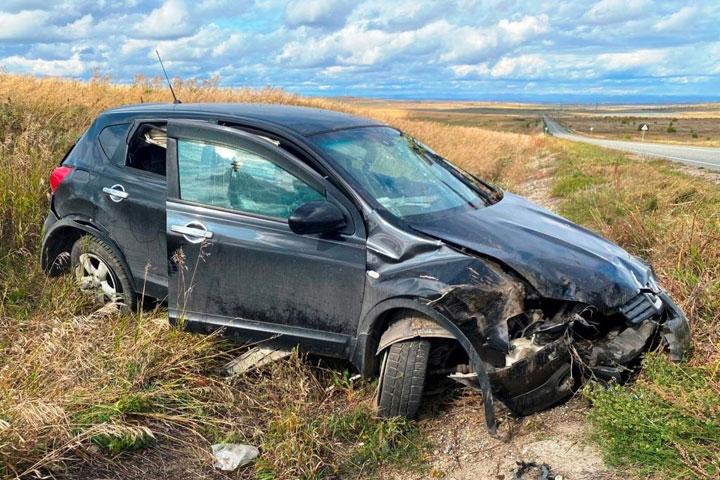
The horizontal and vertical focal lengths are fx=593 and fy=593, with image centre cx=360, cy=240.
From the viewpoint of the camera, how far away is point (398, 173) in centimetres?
400

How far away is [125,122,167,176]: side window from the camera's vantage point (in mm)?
4246

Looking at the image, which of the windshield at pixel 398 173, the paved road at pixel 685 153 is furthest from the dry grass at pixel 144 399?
the paved road at pixel 685 153

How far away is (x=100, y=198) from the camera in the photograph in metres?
4.33

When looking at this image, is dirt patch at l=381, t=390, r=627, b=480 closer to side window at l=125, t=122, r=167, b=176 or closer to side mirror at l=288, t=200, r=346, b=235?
side mirror at l=288, t=200, r=346, b=235

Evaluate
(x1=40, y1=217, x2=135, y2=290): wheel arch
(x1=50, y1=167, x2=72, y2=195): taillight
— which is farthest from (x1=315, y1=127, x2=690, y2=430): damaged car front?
(x1=50, y1=167, x2=72, y2=195): taillight

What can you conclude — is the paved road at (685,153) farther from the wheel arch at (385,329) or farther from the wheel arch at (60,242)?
the wheel arch at (60,242)

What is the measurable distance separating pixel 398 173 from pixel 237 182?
1.07 metres

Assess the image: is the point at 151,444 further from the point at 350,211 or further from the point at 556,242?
the point at 556,242

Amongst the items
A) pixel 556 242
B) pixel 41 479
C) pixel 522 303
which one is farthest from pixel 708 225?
pixel 41 479

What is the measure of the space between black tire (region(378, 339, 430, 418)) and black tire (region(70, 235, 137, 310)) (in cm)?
209

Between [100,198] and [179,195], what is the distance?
33.1 inches

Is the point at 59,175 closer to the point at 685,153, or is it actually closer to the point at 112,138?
the point at 112,138

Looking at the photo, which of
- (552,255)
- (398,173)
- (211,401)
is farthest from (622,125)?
(211,401)

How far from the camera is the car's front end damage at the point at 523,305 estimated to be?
10.2ft
